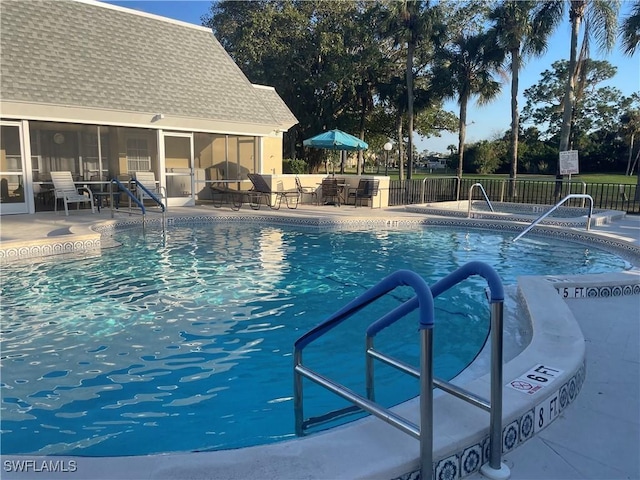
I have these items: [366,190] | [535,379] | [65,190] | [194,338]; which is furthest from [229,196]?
[535,379]

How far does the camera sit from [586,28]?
1759cm

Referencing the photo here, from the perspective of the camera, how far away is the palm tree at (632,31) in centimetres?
1670

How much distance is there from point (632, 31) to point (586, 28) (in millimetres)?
1473

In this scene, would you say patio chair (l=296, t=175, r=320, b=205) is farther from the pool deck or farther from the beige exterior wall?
the pool deck

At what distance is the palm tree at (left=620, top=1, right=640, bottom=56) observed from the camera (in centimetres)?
1670

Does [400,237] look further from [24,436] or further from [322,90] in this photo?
[322,90]

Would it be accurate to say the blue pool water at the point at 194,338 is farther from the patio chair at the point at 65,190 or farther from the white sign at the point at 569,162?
the white sign at the point at 569,162

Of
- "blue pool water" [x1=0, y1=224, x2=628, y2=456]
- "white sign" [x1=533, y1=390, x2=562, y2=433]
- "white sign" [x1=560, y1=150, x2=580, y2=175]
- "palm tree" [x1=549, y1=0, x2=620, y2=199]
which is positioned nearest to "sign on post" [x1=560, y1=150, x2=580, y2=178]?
"white sign" [x1=560, y1=150, x2=580, y2=175]

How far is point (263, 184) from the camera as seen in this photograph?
1496cm

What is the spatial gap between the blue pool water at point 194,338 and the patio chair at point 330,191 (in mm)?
6900

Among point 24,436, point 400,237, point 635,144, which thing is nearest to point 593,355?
point 24,436

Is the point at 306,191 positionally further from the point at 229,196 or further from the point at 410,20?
the point at 410,20

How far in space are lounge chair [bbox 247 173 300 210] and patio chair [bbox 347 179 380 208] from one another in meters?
1.90

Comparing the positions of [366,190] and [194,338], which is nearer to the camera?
[194,338]
